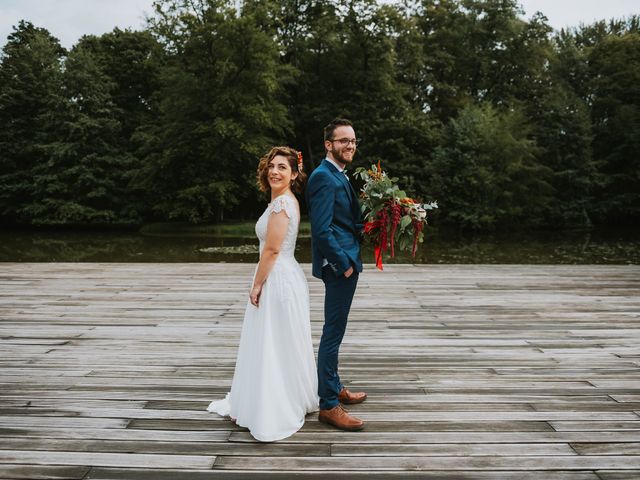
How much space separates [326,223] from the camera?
8.23 ft

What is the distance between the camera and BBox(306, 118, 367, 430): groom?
8.31ft

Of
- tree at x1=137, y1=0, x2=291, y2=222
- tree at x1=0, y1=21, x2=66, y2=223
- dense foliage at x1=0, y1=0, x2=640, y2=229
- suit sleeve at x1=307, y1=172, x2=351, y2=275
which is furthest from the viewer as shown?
tree at x1=0, y1=21, x2=66, y2=223

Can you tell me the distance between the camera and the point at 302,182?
2.81 m

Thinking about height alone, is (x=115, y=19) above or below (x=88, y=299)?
above

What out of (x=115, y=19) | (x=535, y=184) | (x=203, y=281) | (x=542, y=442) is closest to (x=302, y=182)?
(x=542, y=442)

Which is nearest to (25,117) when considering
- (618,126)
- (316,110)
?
(316,110)

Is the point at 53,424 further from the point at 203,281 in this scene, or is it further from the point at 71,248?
the point at 71,248

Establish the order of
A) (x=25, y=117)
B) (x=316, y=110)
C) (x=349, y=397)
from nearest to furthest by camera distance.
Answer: (x=349, y=397)
(x=316, y=110)
(x=25, y=117)

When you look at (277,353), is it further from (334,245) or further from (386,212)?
(386,212)

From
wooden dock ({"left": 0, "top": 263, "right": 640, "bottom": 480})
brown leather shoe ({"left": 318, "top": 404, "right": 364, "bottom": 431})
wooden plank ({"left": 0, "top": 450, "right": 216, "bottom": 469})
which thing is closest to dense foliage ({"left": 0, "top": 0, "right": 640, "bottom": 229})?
wooden dock ({"left": 0, "top": 263, "right": 640, "bottom": 480})

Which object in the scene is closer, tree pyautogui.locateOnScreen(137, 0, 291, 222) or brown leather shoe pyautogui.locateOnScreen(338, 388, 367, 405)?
brown leather shoe pyautogui.locateOnScreen(338, 388, 367, 405)

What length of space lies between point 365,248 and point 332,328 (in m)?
12.8

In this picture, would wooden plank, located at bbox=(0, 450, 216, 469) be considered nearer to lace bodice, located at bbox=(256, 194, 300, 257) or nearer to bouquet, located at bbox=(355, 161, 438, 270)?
lace bodice, located at bbox=(256, 194, 300, 257)

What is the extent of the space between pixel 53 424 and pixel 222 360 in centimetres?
126
